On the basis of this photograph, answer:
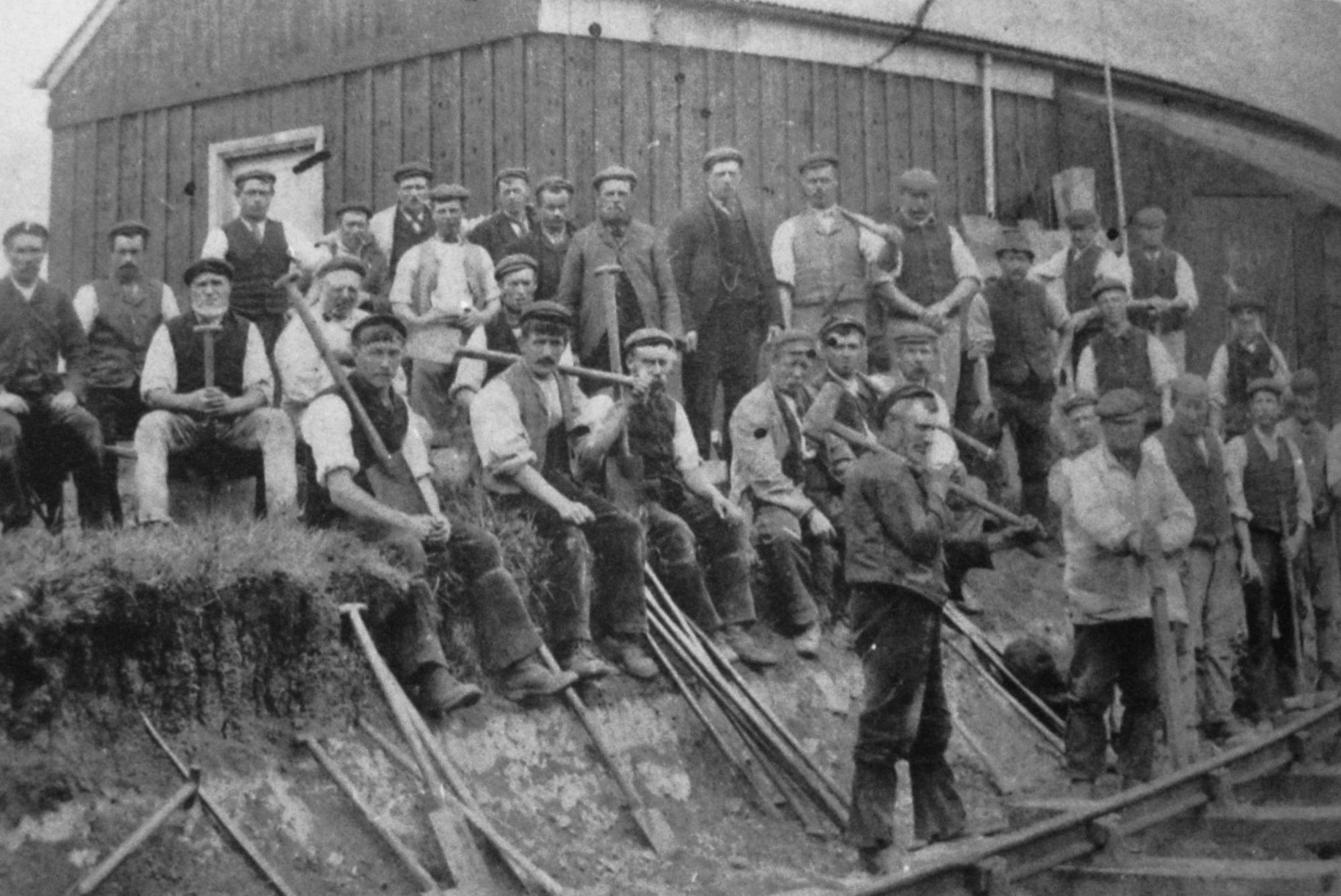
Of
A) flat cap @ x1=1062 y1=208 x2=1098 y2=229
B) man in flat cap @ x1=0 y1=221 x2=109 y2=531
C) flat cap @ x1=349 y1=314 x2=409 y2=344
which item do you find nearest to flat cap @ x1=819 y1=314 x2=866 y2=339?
flat cap @ x1=1062 y1=208 x2=1098 y2=229

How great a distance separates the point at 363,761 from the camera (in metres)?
7.19

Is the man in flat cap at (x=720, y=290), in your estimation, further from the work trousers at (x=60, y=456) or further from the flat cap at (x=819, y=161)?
the work trousers at (x=60, y=456)

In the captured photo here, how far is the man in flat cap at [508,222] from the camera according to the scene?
1044 cm

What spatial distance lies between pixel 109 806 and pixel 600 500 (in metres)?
3.13

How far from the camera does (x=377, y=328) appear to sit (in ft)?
26.1

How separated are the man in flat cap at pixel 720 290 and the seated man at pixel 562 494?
201 cm

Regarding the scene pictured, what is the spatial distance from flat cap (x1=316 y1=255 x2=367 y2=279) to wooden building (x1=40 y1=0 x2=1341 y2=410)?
3019mm

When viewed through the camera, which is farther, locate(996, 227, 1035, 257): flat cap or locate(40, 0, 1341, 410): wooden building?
locate(40, 0, 1341, 410): wooden building

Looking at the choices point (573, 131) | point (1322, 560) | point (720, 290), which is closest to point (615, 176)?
point (720, 290)

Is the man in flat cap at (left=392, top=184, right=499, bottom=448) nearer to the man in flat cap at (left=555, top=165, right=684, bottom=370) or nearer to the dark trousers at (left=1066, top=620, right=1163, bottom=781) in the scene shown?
the man in flat cap at (left=555, top=165, right=684, bottom=370)

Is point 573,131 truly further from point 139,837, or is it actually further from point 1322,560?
point 139,837

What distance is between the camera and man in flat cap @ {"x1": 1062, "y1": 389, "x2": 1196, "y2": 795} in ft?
26.8

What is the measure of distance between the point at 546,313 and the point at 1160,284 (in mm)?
6104

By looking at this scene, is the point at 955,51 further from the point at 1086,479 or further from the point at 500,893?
the point at 500,893
